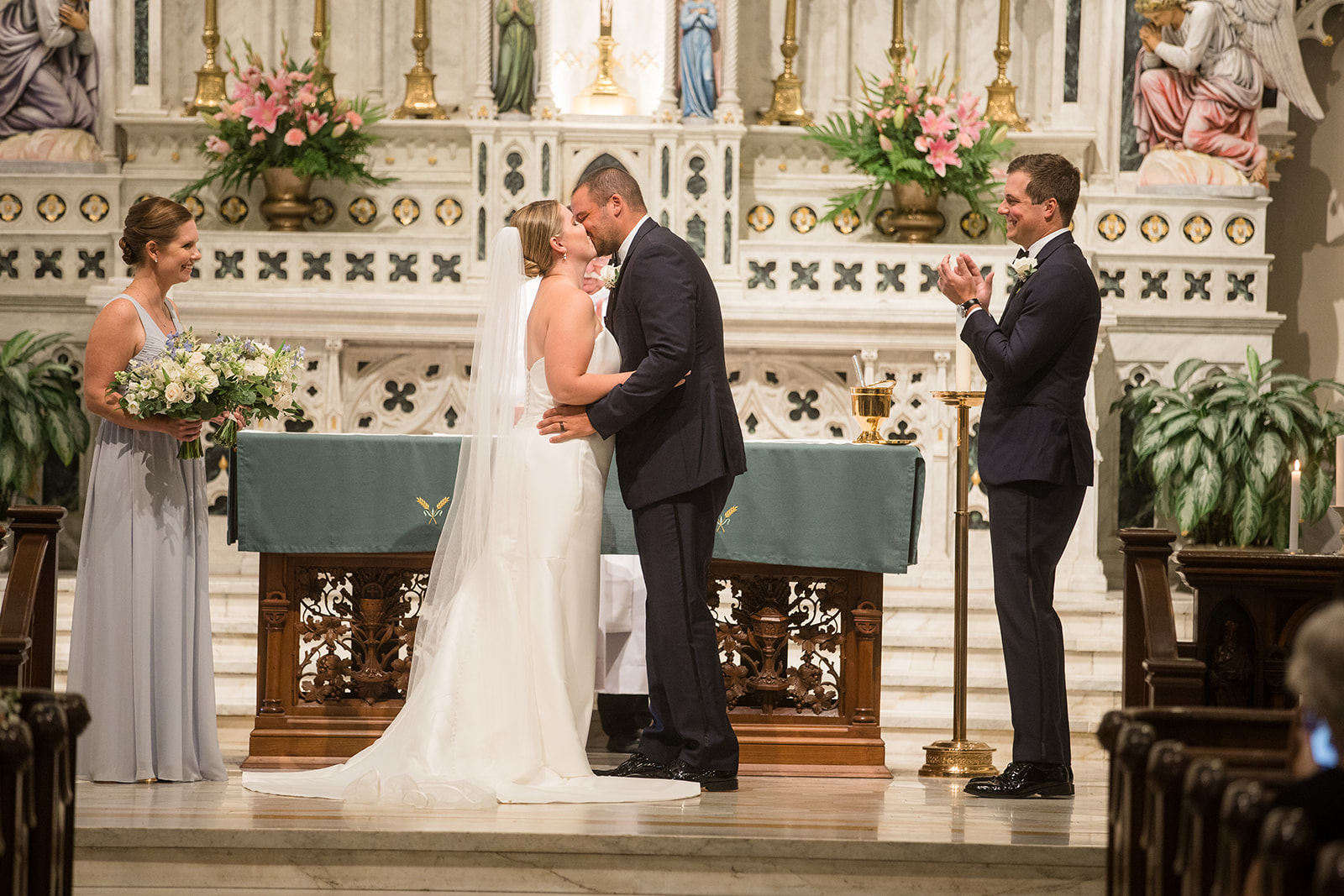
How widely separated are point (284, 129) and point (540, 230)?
3317 millimetres

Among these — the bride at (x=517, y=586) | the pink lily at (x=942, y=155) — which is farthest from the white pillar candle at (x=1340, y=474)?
the pink lily at (x=942, y=155)

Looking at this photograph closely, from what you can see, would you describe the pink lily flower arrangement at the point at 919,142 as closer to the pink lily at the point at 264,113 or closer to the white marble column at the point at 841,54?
the white marble column at the point at 841,54

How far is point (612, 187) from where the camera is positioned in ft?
14.5

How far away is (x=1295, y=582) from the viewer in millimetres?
4145

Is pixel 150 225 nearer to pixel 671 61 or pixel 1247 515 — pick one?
pixel 671 61

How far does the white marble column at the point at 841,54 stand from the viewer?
7988mm

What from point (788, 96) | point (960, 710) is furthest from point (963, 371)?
point (788, 96)

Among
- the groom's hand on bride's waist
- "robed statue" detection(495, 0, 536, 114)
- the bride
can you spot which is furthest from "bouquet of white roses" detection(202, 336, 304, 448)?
"robed statue" detection(495, 0, 536, 114)

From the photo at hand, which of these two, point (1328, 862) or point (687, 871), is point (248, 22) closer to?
point (687, 871)

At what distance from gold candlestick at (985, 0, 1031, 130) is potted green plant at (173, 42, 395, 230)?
310 centimetres

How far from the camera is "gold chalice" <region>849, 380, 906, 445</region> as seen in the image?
5148 mm

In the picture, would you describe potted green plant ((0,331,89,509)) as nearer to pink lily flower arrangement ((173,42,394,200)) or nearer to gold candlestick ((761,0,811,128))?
pink lily flower arrangement ((173,42,394,200))

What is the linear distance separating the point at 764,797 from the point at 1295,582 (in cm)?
160

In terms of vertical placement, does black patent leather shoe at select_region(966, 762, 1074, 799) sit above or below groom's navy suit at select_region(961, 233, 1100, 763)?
below
